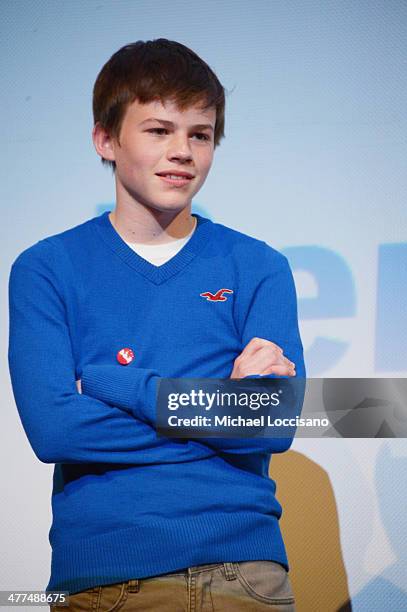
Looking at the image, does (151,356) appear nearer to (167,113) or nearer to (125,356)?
(125,356)

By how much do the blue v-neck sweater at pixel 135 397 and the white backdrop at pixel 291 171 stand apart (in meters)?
0.36

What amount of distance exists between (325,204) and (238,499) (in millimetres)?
794

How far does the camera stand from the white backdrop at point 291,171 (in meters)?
2.12

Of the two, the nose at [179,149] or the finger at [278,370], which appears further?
the nose at [179,149]

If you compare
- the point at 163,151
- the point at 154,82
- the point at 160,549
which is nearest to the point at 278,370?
the point at 160,549

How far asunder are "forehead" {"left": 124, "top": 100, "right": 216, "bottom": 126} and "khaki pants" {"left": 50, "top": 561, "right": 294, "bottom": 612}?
2.73 ft

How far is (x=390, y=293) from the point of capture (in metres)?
2.14

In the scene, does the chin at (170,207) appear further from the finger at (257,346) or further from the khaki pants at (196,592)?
the khaki pants at (196,592)

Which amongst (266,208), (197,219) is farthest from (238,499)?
(266,208)

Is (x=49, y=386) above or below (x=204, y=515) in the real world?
above

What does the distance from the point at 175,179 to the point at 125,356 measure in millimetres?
361

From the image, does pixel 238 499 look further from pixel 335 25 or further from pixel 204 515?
pixel 335 25

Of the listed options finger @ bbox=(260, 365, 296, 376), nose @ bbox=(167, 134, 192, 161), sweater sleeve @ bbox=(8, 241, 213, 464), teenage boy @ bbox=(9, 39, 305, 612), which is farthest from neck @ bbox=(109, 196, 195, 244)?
finger @ bbox=(260, 365, 296, 376)

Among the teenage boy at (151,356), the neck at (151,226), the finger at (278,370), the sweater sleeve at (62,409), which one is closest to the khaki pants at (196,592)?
the teenage boy at (151,356)
